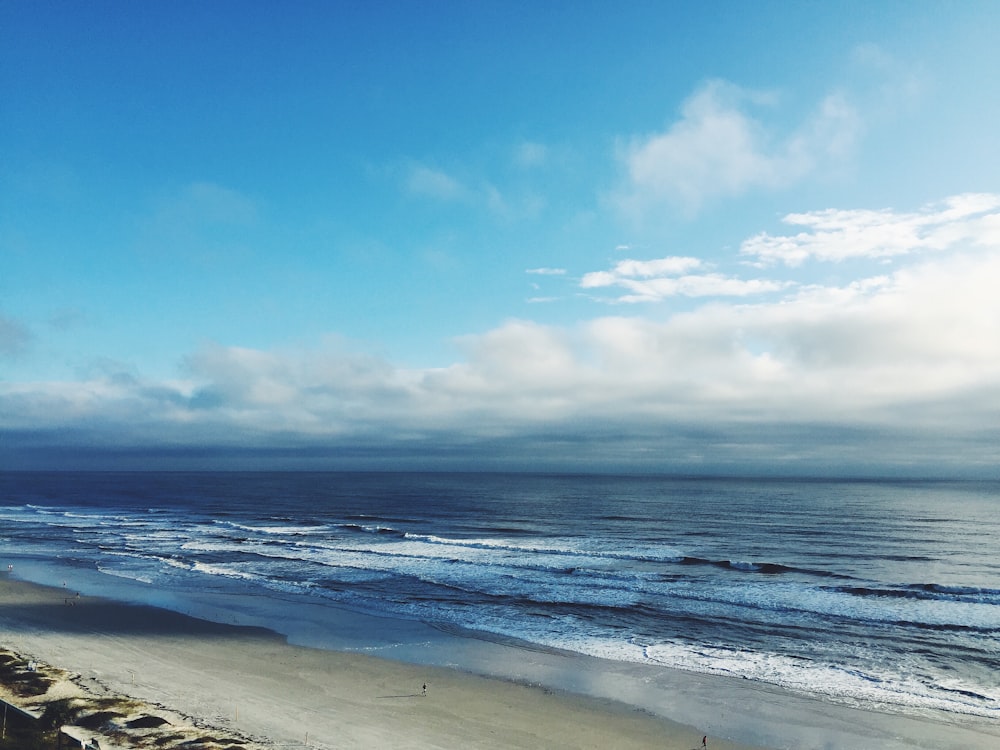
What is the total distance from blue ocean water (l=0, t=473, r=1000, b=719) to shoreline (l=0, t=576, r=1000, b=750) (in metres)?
2.18

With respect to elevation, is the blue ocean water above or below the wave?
below

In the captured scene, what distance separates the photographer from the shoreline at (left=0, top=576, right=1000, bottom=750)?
2066 centimetres

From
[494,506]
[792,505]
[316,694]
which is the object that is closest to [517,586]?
[316,694]

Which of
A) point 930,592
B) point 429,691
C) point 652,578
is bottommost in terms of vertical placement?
point 429,691

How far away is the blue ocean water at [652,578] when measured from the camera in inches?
1096

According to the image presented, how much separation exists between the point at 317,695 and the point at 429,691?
426 cm

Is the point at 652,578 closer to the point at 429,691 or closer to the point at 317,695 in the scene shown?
the point at 429,691

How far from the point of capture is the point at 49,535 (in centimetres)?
7019

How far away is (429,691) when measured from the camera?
966 inches

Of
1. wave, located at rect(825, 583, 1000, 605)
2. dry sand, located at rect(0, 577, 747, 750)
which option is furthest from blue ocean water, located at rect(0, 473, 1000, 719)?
dry sand, located at rect(0, 577, 747, 750)

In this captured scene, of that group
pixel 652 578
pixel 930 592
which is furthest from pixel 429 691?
pixel 930 592

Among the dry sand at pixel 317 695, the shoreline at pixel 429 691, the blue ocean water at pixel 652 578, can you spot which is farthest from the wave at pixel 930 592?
the dry sand at pixel 317 695

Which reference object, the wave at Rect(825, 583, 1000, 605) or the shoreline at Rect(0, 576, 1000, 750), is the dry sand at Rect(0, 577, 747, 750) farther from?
the wave at Rect(825, 583, 1000, 605)

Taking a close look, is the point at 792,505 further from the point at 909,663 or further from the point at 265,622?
the point at 265,622
